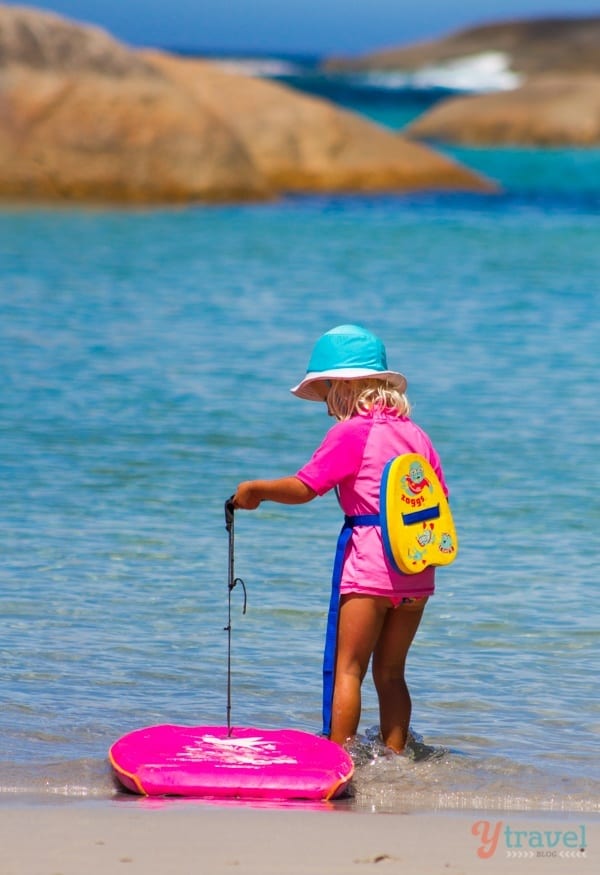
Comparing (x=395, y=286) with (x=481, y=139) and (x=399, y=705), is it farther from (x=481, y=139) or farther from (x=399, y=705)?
(x=481, y=139)

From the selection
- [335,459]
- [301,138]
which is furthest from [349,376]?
[301,138]

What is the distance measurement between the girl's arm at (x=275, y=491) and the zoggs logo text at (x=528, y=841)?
94cm

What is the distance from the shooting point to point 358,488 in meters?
4.69

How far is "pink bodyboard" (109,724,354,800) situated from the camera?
438 centimetres

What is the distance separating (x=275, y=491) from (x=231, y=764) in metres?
0.69

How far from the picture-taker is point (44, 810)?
4.18 meters

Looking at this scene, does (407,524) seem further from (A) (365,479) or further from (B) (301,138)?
(B) (301,138)

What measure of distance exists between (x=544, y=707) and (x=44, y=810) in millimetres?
1876

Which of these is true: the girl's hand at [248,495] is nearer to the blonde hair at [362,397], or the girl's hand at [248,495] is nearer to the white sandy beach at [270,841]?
the blonde hair at [362,397]

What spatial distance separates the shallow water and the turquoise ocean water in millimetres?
17

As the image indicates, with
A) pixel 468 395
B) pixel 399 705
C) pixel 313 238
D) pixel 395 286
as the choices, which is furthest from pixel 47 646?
pixel 313 238

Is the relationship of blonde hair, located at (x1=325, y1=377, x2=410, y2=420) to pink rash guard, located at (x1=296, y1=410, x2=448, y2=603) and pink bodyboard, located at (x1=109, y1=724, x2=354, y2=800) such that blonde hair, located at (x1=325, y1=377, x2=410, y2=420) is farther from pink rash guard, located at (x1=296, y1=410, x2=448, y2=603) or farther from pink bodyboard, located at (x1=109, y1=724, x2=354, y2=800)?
pink bodyboard, located at (x1=109, y1=724, x2=354, y2=800)

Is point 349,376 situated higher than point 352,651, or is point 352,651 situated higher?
point 349,376

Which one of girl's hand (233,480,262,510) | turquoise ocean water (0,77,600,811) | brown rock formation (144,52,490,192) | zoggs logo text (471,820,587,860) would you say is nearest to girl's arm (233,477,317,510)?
girl's hand (233,480,262,510)
